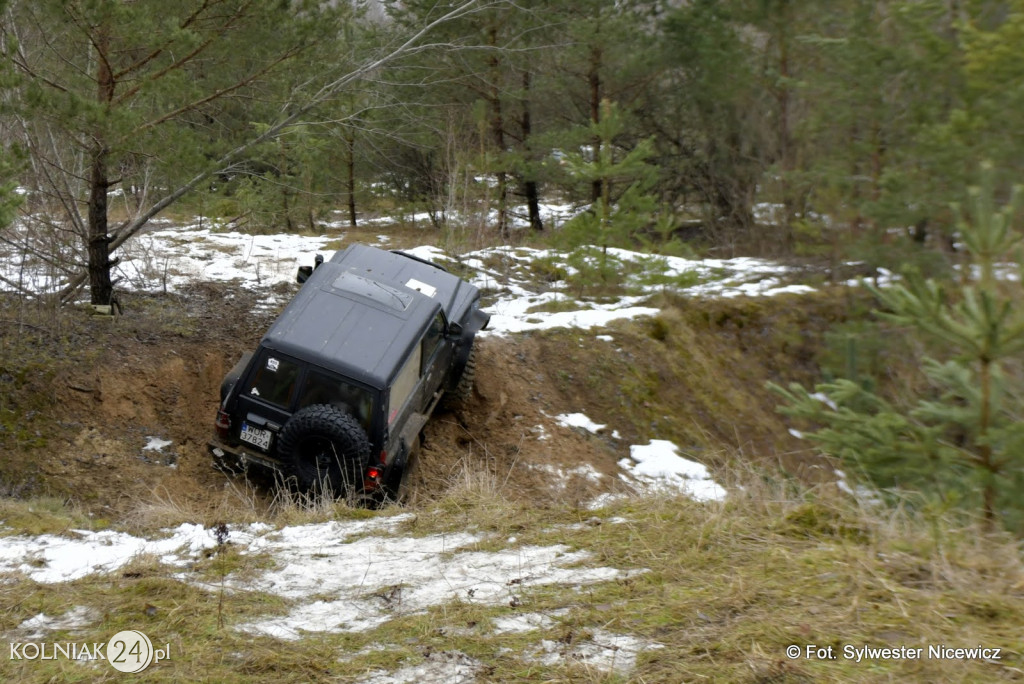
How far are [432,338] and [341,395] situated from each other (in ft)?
4.38

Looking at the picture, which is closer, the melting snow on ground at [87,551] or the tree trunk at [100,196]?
the melting snow on ground at [87,551]

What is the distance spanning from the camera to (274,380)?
281 inches

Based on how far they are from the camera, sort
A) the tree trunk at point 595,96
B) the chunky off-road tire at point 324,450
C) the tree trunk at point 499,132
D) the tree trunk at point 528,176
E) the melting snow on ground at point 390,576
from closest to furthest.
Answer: the melting snow on ground at point 390,576 < the chunky off-road tire at point 324,450 < the tree trunk at point 499,132 < the tree trunk at point 595,96 < the tree trunk at point 528,176

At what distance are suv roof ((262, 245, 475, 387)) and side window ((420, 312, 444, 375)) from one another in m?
0.14

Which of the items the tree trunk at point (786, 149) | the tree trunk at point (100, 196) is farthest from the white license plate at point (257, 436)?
the tree trunk at point (786, 149)

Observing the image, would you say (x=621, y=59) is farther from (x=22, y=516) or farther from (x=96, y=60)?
(x=22, y=516)

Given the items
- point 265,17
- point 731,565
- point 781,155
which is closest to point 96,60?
point 265,17

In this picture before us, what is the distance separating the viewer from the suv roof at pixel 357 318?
23.2 ft

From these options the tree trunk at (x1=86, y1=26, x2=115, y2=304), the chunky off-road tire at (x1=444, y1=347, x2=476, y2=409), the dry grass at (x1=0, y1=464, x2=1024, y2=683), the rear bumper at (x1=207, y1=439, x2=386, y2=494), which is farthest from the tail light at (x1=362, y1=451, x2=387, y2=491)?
the tree trunk at (x1=86, y1=26, x2=115, y2=304)

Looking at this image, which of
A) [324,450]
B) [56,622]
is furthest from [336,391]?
[56,622]

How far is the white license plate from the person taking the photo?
717cm

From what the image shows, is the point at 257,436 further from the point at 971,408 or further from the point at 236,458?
the point at 971,408

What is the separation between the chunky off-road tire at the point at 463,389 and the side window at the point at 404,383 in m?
1.49

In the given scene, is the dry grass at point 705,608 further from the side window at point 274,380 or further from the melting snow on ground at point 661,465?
the melting snow on ground at point 661,465
